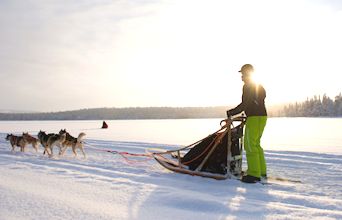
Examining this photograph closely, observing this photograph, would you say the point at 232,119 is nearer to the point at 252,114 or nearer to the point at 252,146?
the point at 252,114

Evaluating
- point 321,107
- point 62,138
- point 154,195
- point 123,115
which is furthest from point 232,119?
point 123,115

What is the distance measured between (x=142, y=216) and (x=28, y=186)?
2.02 m

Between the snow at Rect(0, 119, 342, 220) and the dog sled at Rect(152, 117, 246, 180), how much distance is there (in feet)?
0.63

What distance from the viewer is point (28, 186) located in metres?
4.50

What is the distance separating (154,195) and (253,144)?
1770 millimetres

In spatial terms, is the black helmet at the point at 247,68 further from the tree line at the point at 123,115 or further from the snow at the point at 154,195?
the tree line at the point at 123,115

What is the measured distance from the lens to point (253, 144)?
502 cm

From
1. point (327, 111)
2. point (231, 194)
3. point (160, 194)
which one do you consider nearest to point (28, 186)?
point (160, 194)

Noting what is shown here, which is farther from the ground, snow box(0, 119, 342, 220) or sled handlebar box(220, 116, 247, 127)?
sled handlebar box(220, 116, 247, 127)

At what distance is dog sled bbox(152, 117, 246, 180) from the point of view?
5.34m

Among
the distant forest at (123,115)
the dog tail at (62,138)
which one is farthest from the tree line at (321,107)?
the dog tail at (62,138)

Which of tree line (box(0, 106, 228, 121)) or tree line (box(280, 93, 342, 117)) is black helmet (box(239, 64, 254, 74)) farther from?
tree line (box(0, 106, 228, 121))

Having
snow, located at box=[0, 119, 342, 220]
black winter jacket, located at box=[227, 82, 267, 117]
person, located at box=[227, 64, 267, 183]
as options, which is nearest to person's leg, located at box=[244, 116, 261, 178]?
person, located at box=[227, 64, 267, 183]

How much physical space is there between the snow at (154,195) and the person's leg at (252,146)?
260 millimetres
